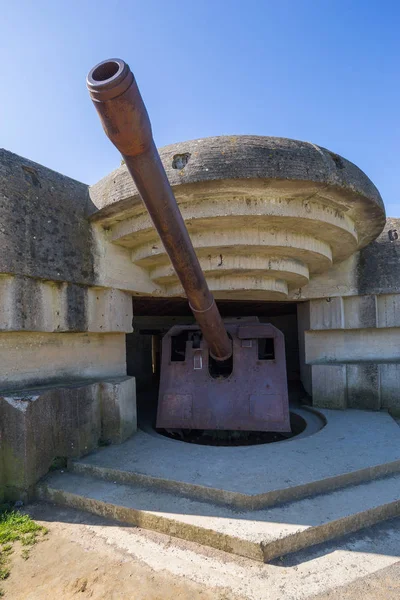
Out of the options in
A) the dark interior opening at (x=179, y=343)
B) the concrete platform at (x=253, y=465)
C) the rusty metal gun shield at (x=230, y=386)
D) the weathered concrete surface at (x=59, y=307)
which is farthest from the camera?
the dark interior opening at (x=179, y=343)

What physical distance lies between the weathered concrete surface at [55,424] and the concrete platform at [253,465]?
0.22 m

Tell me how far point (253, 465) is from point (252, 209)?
2388 mm

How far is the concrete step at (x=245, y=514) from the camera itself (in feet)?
7.58

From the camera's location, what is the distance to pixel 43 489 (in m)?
3.14

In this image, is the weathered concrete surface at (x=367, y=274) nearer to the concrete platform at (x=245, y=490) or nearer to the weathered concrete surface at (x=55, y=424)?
the concrete platform at (x=245, y=490)

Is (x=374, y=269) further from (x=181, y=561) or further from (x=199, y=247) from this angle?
(x=181, y=561)

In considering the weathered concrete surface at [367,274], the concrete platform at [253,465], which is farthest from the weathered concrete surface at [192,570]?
the weathered concrete surface at [367,274]

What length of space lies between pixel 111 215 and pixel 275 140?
188 centimetres

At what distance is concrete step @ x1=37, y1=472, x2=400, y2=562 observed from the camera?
7.58 feet

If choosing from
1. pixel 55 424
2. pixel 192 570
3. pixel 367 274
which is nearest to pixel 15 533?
pixel 55 424

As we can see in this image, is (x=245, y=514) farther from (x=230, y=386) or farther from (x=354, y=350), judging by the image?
(x=354, y=350)

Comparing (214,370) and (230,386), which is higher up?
(214,370)

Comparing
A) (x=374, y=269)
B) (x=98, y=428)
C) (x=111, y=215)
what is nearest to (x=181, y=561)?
(x=98, y=428)

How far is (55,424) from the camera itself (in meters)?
3.47
